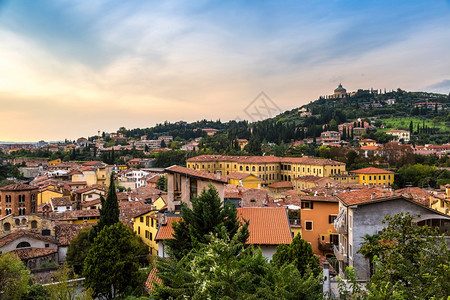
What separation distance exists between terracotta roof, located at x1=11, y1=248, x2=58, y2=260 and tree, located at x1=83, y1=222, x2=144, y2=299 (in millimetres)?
7228

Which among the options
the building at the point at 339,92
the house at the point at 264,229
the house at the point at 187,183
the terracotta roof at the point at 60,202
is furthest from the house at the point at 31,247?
the building at the point at 339,92

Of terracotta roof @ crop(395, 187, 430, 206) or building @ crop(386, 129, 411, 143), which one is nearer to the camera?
terracotta roof @ crop(395, 187, 430, 206)

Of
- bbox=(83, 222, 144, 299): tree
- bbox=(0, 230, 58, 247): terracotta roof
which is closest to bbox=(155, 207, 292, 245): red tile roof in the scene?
bbox=(83, 222, 144, 299): tree

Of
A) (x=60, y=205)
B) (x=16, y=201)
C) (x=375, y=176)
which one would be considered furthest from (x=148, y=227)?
(x=375, y=176)

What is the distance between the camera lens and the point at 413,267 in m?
7.32

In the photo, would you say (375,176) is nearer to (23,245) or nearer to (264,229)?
(264,229)

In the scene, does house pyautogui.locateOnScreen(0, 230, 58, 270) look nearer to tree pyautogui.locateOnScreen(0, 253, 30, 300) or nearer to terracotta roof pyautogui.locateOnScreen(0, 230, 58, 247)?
terracotta roof pyautogui.locateOnScreen(0, 230, 58, 247)

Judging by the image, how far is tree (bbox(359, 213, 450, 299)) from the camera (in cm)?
632

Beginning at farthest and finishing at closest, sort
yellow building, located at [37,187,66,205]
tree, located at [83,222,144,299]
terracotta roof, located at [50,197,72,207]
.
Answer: yellow building, located at [37,187,66,205]
terracotta roof, located at [50,197,72,207]
tree, located at [83,222,144,299]

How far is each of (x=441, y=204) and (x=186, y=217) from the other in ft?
67.4

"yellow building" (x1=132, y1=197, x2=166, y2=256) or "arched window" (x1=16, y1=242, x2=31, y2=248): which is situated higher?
"yellow building" (x1=132, y1=197, x2=166, y2=256)

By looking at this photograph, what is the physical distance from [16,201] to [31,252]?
271 inches

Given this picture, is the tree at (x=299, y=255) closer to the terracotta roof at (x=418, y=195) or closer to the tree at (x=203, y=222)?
the tree at (x=203, y=222)

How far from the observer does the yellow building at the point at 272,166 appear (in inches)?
2249
